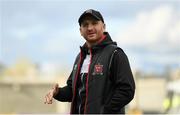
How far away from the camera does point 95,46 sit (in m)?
4.43

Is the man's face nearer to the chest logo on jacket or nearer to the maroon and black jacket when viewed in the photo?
the maroon and black jacket

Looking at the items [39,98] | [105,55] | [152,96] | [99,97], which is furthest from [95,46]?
[39,98]

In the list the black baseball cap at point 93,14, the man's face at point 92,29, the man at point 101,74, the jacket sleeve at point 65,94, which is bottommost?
the jacket sleeve at point 65,94

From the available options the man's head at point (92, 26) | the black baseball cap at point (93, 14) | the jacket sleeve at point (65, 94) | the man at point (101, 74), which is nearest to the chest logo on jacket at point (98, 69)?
the man at point (101, 74)

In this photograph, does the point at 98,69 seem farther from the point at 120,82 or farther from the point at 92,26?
the point at 92,26

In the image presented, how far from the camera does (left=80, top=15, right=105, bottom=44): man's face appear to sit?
175 inches

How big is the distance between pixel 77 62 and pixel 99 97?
419 millimetres

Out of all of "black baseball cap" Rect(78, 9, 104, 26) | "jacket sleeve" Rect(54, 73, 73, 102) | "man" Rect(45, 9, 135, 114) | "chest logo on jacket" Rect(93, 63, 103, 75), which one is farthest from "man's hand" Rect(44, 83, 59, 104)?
"black baseball cap" Rect(78, 9, 104, 26)

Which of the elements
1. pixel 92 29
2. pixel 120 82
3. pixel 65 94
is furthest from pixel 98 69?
pixel 65 94

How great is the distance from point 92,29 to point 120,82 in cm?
45

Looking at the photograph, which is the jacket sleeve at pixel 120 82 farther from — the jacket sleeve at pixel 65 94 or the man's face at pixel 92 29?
the jacket sleeve at pixel 65 94

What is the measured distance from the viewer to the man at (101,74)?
4348mm

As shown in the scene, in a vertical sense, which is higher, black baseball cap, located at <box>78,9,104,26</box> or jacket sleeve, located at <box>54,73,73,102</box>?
black baseball cap, located at <box>78,9,104,26</box>

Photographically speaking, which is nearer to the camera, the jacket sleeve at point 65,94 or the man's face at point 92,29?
the man's face at point 92,29
